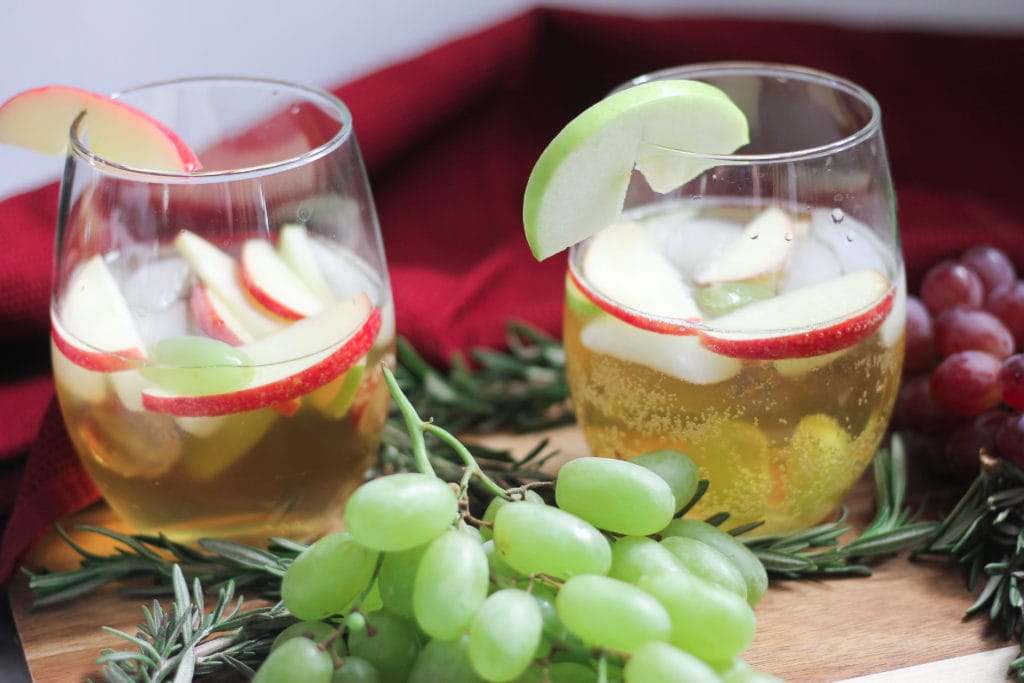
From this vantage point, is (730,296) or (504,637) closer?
(504,637)

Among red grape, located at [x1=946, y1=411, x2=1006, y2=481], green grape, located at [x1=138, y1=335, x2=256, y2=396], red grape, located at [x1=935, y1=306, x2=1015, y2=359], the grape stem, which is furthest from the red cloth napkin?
the grape stem

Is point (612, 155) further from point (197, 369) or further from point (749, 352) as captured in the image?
point (197, 369)

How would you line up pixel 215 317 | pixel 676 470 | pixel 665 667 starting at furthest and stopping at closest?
pixel 215 317 < pixel 676 470 < pixel 665 667

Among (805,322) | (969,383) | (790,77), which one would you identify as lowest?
(969,383)

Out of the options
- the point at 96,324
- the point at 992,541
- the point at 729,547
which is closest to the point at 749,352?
the point at 729,547

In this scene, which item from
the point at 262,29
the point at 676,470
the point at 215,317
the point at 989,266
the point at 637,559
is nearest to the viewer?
the point at 637,559

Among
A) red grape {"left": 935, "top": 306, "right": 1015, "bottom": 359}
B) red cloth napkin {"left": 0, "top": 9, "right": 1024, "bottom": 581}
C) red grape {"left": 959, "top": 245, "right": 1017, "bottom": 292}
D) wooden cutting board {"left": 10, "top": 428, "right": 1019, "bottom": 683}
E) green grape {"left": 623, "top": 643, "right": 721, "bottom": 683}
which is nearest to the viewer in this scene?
green grape {"left": 623, "top": 643, "right": 721, "bottom": 683}

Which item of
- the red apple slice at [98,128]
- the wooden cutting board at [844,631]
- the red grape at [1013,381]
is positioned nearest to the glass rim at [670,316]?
the red grape at [1013,381]

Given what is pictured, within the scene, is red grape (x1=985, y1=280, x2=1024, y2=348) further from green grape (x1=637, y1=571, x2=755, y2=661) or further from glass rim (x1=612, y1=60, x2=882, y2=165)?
green grape (x1=637, y1=571, x2=755, y2=661)
